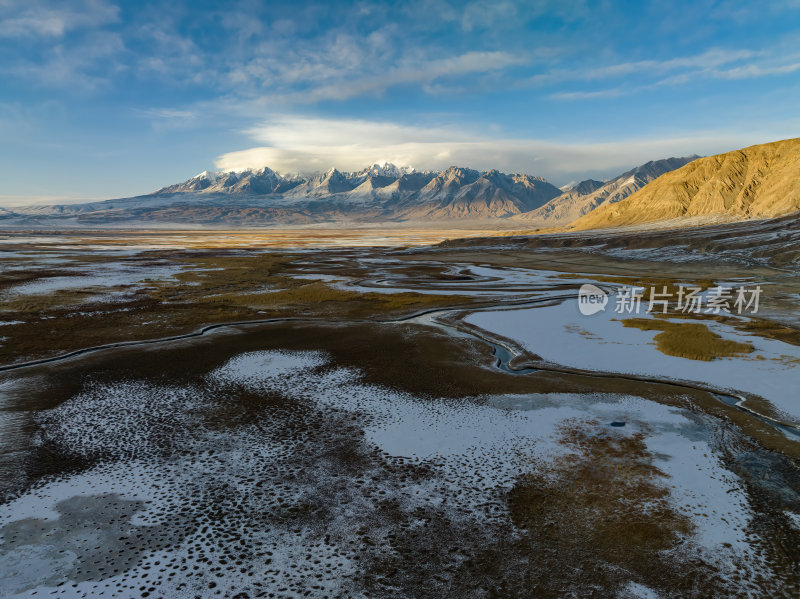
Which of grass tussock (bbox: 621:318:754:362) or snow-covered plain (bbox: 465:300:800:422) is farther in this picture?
grass tussock (bbox: 621:318:754:362)

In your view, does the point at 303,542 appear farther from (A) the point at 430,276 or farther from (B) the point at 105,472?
(A) the point at 430,276

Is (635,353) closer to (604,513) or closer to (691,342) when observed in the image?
(691,342)

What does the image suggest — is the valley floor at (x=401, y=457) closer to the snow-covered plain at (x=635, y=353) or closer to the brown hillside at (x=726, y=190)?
the snow-covered plain at (x=635, y=353)

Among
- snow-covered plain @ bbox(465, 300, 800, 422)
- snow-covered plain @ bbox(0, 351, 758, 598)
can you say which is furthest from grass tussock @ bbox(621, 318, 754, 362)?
snow-covered plain @ bbox(0, 351, 758, 598)

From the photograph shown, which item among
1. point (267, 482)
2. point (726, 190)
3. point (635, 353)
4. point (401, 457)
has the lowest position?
point (267, 482)

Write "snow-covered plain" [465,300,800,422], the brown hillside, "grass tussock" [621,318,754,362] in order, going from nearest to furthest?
1. "snow-covered plain" [465,300,800,422]
2. "grass tussock" [621,318,754,362]
3. the brown hillside

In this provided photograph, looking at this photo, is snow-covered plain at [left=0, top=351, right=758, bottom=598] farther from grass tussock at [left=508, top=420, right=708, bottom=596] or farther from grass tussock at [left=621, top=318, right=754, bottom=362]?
grass tussock at [left=621, top=318, right=754, bottom=362]

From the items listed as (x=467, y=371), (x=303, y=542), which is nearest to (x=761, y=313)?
(x=467, y=371)

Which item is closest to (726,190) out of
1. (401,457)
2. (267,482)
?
(401,457)
